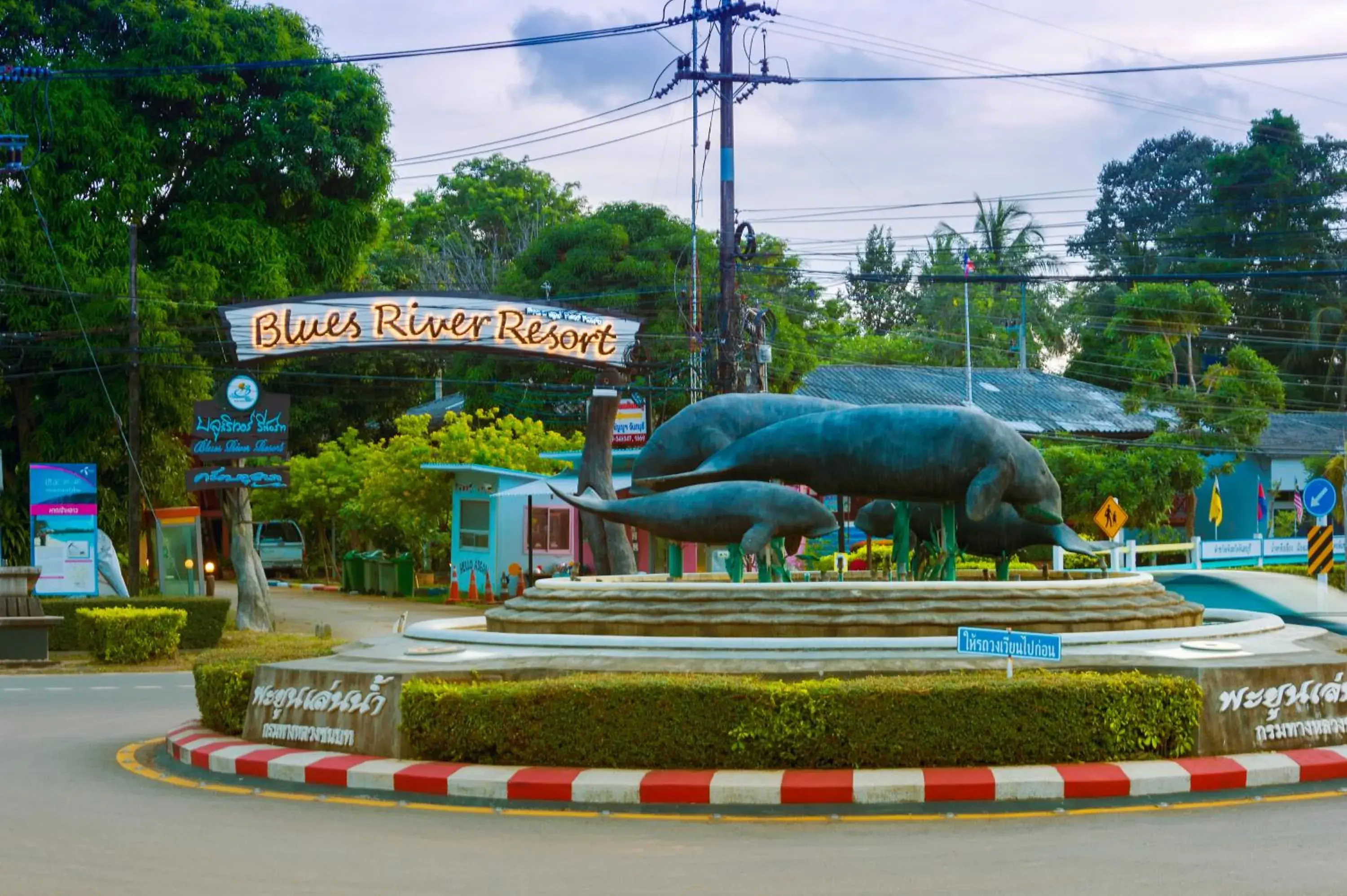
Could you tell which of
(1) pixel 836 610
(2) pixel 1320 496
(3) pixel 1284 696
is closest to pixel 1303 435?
(2) pixel 1320 496

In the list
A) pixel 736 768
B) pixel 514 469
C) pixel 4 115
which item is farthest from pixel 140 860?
pixel 514 469

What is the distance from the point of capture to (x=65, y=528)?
2850cm

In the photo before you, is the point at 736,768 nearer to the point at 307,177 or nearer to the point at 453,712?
the point at 453,712

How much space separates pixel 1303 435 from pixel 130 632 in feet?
130

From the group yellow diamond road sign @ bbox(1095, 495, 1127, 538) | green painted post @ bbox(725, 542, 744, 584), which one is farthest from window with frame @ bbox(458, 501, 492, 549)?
green painted post @ bbox(725, 542, 744, 584)

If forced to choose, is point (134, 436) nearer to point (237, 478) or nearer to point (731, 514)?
point (237, 478)

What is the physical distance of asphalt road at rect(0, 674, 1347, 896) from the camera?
8.70 metres

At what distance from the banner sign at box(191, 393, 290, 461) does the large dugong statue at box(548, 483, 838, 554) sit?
13497mm

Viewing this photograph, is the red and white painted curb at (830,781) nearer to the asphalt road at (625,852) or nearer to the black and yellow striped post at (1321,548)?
the asphalt road at (625,852)

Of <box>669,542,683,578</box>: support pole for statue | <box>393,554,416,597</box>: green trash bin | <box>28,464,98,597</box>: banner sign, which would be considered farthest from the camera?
<box>393,554,416,597</box>: green trash bin

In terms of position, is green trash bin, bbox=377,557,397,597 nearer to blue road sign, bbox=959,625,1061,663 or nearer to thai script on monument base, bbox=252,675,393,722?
thai script on monument base, bbox=252,675,393,722

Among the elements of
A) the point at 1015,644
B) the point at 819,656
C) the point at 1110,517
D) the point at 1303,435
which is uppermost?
the point at 1303,435

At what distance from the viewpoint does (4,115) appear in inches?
1222

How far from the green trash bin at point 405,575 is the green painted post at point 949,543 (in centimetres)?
2482
